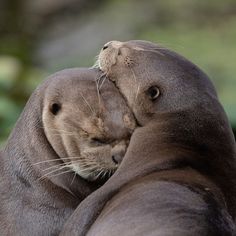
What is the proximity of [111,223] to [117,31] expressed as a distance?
467 inches

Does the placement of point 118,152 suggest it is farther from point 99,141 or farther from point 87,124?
point 87,124

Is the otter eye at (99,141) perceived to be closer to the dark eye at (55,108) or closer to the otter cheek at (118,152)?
the otter cheek at (118,152)

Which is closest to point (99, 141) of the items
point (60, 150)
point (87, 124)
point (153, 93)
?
point (87, 124)

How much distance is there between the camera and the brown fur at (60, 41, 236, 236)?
20.2 feet

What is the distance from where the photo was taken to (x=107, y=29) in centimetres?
1817

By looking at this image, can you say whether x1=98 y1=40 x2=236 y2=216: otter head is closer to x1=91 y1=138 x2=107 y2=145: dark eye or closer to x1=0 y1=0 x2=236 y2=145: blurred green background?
x1=91 y1=138 x2=107 y2=145: dark eye

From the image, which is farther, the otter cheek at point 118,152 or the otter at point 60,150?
the otter at point 60,150

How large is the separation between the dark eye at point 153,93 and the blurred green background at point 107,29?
894 cm

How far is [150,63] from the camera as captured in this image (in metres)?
6.98

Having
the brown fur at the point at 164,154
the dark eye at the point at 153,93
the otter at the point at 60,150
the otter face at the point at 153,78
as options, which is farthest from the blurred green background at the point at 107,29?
the dark eye at the point at 153,93

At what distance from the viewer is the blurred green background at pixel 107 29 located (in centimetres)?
1717

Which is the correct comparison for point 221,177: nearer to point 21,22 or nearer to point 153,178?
point 153,178

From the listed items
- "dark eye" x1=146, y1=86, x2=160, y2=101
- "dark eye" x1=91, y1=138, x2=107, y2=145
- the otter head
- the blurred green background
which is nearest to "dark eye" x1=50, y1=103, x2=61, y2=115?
"dark eye" x1=91, y1=138, x2=107, y2=145

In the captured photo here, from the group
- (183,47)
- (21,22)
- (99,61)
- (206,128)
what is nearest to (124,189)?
(206,128)
